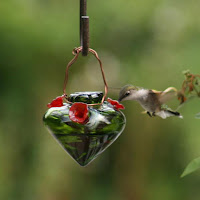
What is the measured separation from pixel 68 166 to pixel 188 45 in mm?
1499

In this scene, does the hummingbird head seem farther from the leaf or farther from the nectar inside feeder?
the leaf

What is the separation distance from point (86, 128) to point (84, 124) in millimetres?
13

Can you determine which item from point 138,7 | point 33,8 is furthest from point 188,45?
point 33,8

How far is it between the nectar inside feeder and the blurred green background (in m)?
1.80

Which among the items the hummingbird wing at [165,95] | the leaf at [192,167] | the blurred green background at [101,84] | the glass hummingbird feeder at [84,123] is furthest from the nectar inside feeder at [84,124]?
the blurred green background at [101,84]

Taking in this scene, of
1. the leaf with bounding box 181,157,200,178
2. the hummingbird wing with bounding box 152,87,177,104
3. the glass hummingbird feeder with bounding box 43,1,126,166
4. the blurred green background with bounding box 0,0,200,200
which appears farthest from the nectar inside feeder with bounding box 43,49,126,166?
the blurred green background with bounding box 0,0,200,200

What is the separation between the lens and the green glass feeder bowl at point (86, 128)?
1052 millimetres

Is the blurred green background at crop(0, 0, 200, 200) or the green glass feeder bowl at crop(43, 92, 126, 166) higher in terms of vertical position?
the green glass feeder bowl at crop(43, 92, 126, 166)

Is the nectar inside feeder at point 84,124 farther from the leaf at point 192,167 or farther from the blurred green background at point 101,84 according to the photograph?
the blurred green background at point 101,84

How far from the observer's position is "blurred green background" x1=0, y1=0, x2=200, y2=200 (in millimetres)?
3201

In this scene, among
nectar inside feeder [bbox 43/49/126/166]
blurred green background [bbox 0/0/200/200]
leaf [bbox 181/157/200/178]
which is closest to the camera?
leaf [bbox 181/157/200/178]

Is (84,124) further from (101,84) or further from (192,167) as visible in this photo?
(101,84)

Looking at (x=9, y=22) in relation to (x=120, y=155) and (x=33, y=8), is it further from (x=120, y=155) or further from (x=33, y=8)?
(x=120, y=155)

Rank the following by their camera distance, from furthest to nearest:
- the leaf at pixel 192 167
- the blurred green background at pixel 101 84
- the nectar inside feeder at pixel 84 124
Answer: the blurred green background at pixel 101 84 < the nectar inside feeder at pixel 84 124 < the leaf at pixel 192 167
